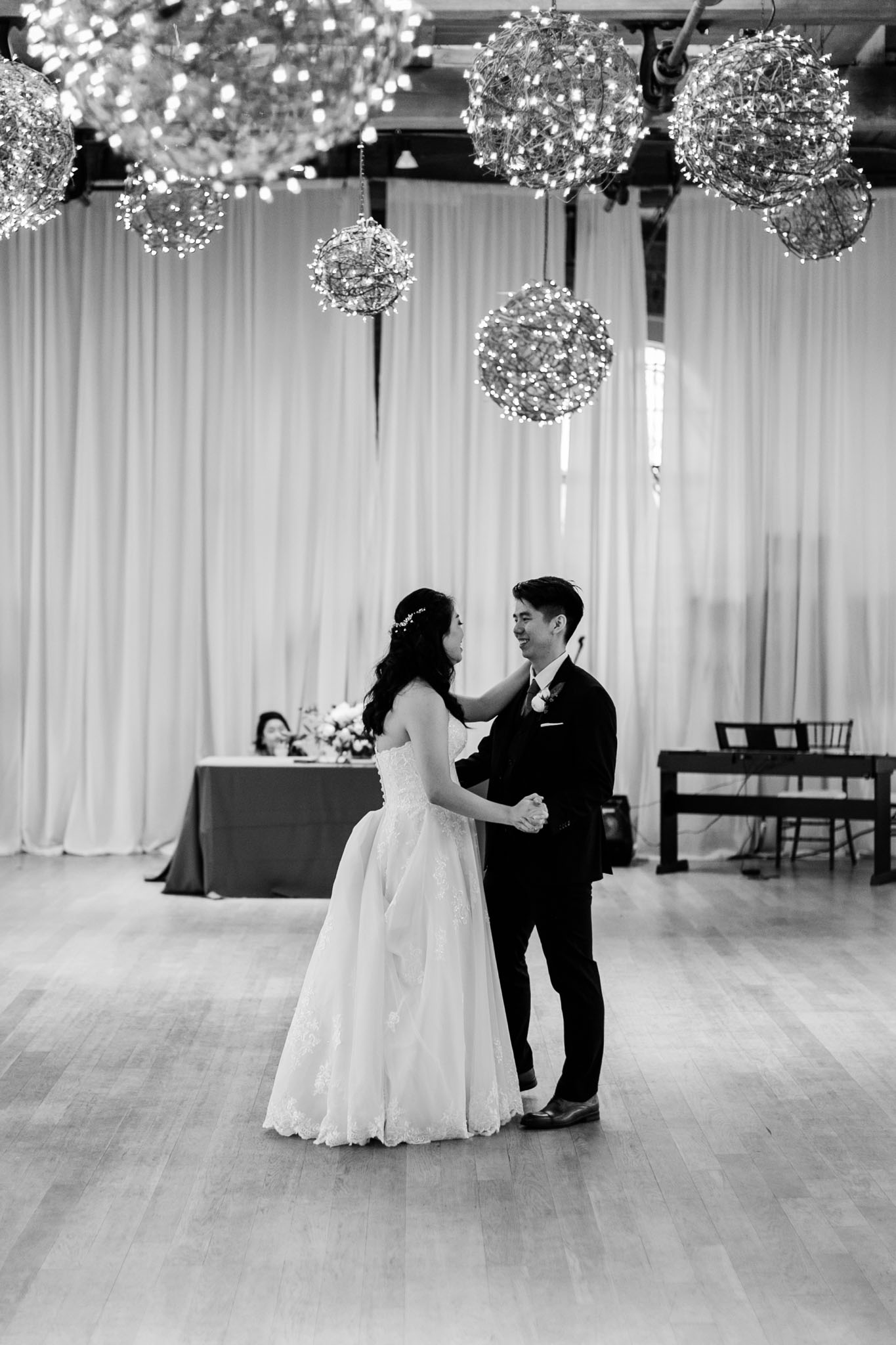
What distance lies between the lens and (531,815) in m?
4.08

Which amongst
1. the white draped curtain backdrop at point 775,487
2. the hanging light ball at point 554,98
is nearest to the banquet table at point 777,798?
the white draped curtain backdrop at point 775,487

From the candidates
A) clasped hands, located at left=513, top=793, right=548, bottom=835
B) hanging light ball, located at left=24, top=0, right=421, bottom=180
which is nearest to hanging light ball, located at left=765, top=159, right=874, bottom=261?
clasped hands, located at left=513, top=793, right=548, bottom=835

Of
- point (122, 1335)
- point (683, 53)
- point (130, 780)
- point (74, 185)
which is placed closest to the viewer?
point (122, 1335)

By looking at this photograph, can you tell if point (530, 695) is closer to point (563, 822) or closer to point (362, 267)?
point (563, 822)

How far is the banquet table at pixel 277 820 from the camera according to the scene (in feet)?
27.3

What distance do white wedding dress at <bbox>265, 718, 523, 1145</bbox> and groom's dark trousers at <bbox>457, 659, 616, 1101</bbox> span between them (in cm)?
17

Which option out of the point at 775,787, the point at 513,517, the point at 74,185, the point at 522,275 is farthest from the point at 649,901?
the point at 74,185

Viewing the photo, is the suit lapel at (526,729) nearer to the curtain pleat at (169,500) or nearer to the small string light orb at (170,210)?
the small string light orb at (170,210)

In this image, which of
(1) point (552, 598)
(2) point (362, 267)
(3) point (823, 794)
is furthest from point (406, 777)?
(3) point (823, 794)

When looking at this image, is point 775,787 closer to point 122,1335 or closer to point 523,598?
point 523,598

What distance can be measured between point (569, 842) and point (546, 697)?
1.40 feet

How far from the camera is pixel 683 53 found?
7414 mm

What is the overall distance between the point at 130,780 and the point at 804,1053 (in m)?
6.80

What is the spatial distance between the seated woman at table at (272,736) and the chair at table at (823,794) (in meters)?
3.36
